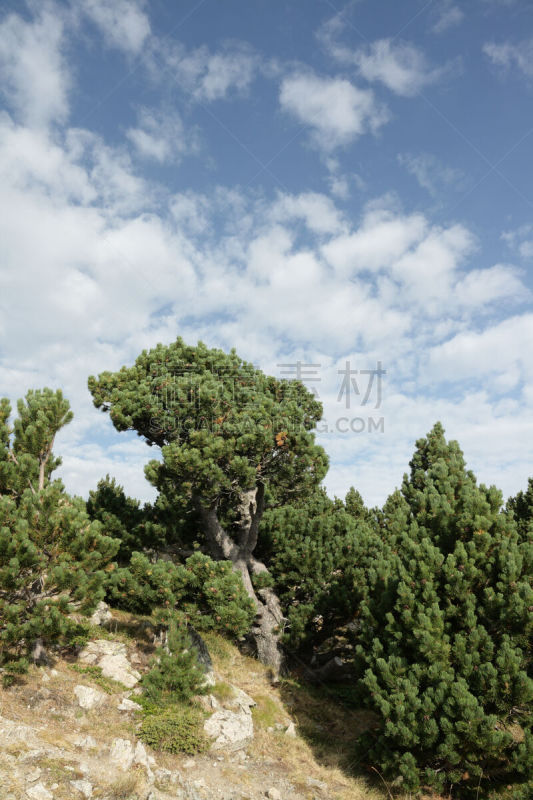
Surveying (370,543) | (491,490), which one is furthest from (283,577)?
(491,490)

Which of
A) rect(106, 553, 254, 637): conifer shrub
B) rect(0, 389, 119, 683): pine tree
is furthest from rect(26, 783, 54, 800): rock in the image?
rect(106, 553, 254, 637): conifer shrub

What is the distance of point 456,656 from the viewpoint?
9.02m

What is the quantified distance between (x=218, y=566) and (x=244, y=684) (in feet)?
13.8

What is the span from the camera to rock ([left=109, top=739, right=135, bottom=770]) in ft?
26.8

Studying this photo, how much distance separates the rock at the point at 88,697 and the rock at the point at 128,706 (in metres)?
0.42

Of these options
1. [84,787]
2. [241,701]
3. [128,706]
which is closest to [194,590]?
[128,706]

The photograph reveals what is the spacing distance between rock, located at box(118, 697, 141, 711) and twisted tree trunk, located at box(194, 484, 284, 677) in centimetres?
474

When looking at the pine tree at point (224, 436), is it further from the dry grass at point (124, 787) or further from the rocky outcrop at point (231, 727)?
the dry grass at point (124, 787)

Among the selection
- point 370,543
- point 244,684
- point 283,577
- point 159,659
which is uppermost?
point 370,543

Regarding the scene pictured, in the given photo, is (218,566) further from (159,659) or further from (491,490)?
(491,490)

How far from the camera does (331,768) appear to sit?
1044cm

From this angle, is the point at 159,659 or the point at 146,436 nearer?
the point at 159,659

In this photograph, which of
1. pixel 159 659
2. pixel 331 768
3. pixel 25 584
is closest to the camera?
pixel 25 584

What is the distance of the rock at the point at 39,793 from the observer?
658cm
